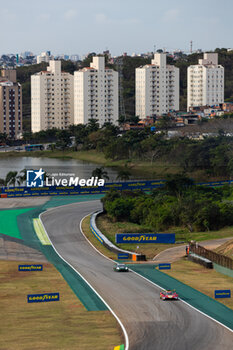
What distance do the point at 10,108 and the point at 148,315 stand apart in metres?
139

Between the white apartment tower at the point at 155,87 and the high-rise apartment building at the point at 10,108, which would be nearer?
the high-rise apartment building at the point at 10,108

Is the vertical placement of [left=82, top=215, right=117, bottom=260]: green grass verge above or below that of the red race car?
below

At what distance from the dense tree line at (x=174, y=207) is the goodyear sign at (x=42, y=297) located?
26983 millimetres

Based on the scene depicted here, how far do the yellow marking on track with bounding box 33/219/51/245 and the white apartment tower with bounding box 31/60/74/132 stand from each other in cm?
10487

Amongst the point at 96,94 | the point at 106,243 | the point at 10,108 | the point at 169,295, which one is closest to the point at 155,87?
the point at 96,94

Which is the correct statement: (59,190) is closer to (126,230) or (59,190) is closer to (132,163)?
(126,230)

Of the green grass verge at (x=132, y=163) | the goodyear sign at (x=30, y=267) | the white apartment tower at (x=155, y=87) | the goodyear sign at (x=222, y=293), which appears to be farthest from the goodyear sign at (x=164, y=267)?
the white apartment tower at (x=155, y=87)

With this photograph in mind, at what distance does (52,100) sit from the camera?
171625 millimetres

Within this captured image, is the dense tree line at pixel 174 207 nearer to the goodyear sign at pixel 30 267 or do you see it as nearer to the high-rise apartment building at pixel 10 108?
the goodyear sign at pixel 30 267

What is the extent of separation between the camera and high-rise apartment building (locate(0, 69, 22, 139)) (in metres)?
164

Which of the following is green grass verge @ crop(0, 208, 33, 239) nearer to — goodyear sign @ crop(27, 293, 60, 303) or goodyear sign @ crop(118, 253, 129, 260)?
goodyear sign @ crop(118, 253, 129, 260)

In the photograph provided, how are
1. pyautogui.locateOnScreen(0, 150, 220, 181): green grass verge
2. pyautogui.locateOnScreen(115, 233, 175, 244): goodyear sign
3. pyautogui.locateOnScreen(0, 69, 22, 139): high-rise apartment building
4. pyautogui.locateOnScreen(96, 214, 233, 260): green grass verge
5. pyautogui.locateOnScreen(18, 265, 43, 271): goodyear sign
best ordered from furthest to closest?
pyautogui.locateOnScreen(0, 69, 22, 139): high-rise apartment building < pyautogui.locateOnScreen(0, 150, 220, 181): green grass verge < pyautogui.locateOnScreen(115, 233, 175, 244): goodyear sign < pyautogui.locateOnScreen(96, 214, 233, 260): green grass verge < pyautogui.locateOnScreen(18, 265, 43, 271): goodyear sign

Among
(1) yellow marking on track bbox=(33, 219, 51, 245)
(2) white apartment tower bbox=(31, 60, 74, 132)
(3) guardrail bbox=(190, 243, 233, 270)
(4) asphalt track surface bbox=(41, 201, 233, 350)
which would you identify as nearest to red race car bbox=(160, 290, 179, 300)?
(4) asphalt track surface bbox=(41, 201, 233, 350)

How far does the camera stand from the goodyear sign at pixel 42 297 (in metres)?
32.4
